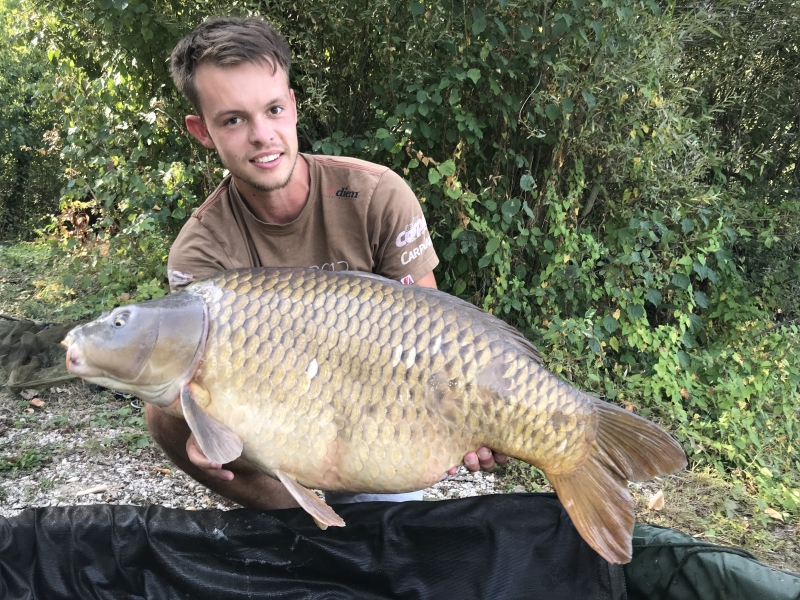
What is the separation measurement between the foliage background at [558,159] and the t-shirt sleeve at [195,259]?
120 cm

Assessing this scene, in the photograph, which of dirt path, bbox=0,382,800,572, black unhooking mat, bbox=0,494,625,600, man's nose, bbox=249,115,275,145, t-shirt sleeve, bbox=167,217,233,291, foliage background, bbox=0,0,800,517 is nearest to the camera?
black unhooking mat, bbox=0,494,625,600

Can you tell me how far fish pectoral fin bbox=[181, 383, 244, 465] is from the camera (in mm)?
1013

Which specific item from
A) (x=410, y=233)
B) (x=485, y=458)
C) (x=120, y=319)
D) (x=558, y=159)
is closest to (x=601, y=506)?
(x=485, y=458)

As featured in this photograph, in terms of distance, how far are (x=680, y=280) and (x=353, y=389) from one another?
7.15ft

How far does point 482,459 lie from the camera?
112 cm

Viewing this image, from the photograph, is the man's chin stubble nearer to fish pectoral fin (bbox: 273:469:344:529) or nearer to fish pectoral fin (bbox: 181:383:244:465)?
fish pectoral fin (bbox: 181:383:244:465)

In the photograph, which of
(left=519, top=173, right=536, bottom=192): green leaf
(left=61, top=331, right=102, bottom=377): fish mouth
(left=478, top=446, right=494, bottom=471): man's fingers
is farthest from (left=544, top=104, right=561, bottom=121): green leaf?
(left=61, top=331, right=102, bottom=377): fish mouth

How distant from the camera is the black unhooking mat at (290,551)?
4.20 feet

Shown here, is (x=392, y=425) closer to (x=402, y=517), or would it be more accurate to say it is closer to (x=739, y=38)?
(x=402, y=517)

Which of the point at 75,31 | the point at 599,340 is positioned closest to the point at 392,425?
the point at 599,340

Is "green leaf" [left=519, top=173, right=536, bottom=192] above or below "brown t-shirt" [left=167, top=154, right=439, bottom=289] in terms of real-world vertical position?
above

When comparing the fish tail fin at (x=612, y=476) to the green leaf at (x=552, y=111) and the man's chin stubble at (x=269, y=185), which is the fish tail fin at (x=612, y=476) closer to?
the man's chin stubble at (x=269, y=185)

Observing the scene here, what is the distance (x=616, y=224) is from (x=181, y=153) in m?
2.14

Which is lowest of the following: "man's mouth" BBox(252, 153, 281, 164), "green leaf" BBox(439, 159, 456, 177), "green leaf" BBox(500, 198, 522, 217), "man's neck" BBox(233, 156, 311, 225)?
"green leaf" BBox(500, 198, 522, 217)
